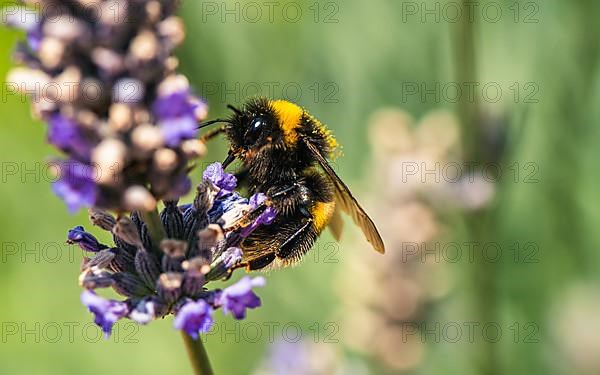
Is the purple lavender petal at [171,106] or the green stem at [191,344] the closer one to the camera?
the purple lavender petal at [171,106]

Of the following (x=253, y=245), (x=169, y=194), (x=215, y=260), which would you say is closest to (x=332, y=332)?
(x=253, y=245)

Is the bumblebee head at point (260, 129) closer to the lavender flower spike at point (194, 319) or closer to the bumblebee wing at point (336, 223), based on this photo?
the bumblebee wing at point (336, 223)

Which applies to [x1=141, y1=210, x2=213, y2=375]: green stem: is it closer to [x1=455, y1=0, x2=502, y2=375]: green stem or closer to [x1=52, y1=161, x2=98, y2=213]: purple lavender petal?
[x1=52, y1=161, x2=98, y2=213]: purple lavender petal

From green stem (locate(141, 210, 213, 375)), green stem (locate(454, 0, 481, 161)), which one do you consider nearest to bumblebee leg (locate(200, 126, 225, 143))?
green stem (locate(141, 210, 213, 375))

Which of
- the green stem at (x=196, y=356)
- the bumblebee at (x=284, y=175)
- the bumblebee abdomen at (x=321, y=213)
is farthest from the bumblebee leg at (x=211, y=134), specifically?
the green stem at (x=196, y=356)

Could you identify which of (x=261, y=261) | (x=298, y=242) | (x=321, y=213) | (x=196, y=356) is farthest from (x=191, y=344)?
(x=321, y=213)

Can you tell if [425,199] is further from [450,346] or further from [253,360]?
[253,360]
